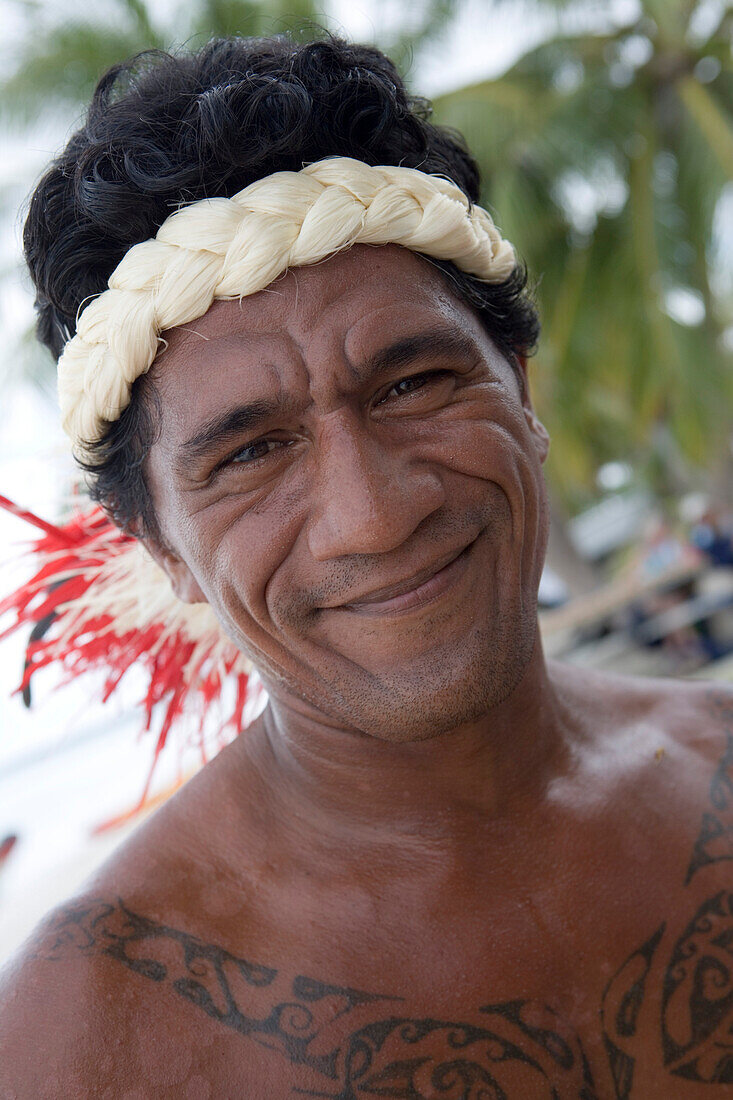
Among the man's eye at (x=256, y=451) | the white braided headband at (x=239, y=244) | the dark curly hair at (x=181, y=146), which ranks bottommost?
the man's eye at (x=256, y=451)

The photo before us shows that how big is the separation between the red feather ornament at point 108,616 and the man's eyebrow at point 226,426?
A: 597mm

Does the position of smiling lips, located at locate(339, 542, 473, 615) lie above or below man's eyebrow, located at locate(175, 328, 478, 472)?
below

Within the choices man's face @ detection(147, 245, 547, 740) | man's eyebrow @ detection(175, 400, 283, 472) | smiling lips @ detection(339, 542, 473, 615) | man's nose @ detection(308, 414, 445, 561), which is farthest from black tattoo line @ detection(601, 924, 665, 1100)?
man's eyebrow @ detection(175, 400, 283, 472)

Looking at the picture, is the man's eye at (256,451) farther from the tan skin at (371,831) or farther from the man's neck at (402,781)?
the man's neck at (402,781)

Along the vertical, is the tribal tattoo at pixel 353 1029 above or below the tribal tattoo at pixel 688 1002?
above

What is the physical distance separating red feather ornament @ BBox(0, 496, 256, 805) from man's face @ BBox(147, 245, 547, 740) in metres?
0.53

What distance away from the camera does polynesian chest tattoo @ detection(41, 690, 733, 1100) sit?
1569 mm

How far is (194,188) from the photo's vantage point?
1.65m

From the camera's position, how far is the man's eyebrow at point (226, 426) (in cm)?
155

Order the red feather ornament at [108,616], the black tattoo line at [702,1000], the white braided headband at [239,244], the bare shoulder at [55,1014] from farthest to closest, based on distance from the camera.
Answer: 1. the red feather ornament at [108,616]
2. the black tattoo line at [702,1000]
3. the white braided headband at [239,244]
4. the bare shoulder at [55,1014]

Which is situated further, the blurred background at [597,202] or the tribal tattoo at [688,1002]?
the blurred background at [597,202]

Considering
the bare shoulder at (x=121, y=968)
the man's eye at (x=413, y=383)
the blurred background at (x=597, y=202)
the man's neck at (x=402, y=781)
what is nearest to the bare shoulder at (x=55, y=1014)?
the bare shoulder at (x=121, y=968)

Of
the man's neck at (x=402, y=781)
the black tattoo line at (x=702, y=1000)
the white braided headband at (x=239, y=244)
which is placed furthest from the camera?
the man's neck at (x=402, y=781)

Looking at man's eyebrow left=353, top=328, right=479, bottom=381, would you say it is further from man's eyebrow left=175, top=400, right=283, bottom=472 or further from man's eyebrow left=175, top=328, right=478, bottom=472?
man's eyebrow left=175, top=400, right=283, bottom=472
